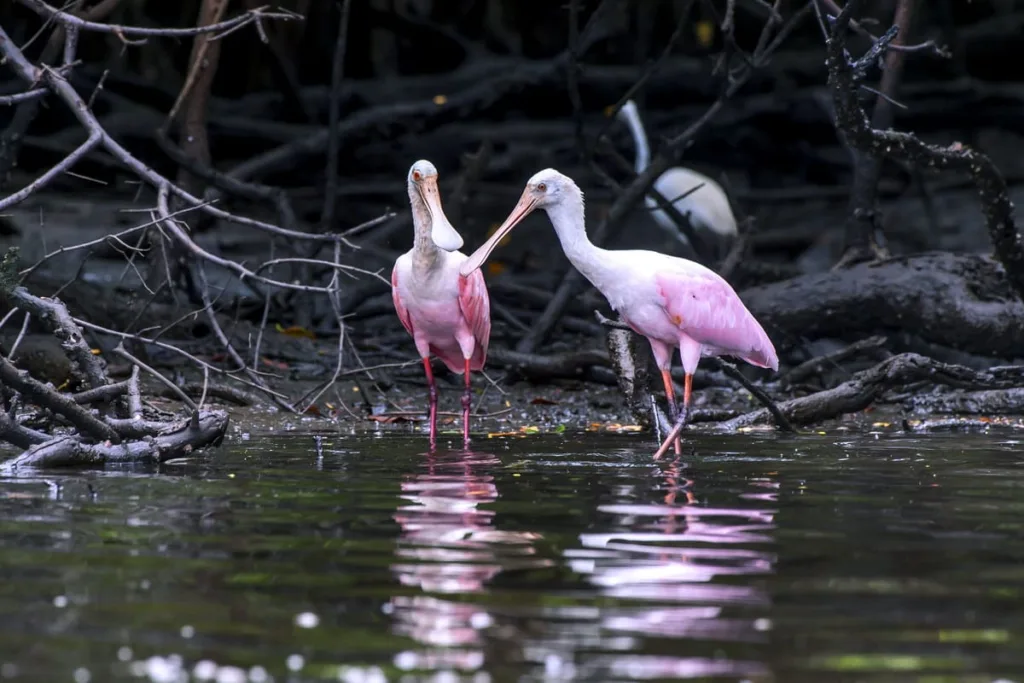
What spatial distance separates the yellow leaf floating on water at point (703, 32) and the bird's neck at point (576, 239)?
6.77 m

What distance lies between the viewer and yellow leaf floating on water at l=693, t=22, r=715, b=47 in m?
14.2

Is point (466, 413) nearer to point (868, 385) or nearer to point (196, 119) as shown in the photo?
point (868, 385)

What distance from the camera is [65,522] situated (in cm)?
479

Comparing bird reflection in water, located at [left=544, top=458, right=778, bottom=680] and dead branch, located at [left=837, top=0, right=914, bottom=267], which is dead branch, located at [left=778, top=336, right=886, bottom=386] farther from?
bird reflection in water, located at [left=544, top=458, right=778, bottom=680]

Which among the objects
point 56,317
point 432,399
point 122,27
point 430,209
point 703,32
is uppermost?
point 703,32

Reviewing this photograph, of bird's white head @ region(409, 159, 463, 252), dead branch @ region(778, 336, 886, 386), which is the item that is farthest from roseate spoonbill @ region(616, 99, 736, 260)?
bird's white head @ region(409, 159, 463, 252)

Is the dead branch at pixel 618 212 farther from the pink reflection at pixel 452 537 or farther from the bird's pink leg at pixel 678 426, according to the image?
the pink reflection at pixel 452 537

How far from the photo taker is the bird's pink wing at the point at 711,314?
25.2 ft

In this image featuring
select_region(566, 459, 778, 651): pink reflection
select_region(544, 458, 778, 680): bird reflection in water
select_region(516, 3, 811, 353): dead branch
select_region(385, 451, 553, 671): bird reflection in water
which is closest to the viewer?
select_region(544, 458, 778, 680): bird reflection in water

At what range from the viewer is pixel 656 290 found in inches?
302

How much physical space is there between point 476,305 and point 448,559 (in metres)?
4.64

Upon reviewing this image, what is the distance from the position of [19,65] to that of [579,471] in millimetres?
3421

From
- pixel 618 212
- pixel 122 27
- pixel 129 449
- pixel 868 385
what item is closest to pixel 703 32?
pixel 618 212

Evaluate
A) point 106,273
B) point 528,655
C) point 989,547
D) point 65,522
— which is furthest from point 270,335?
point 528,655
